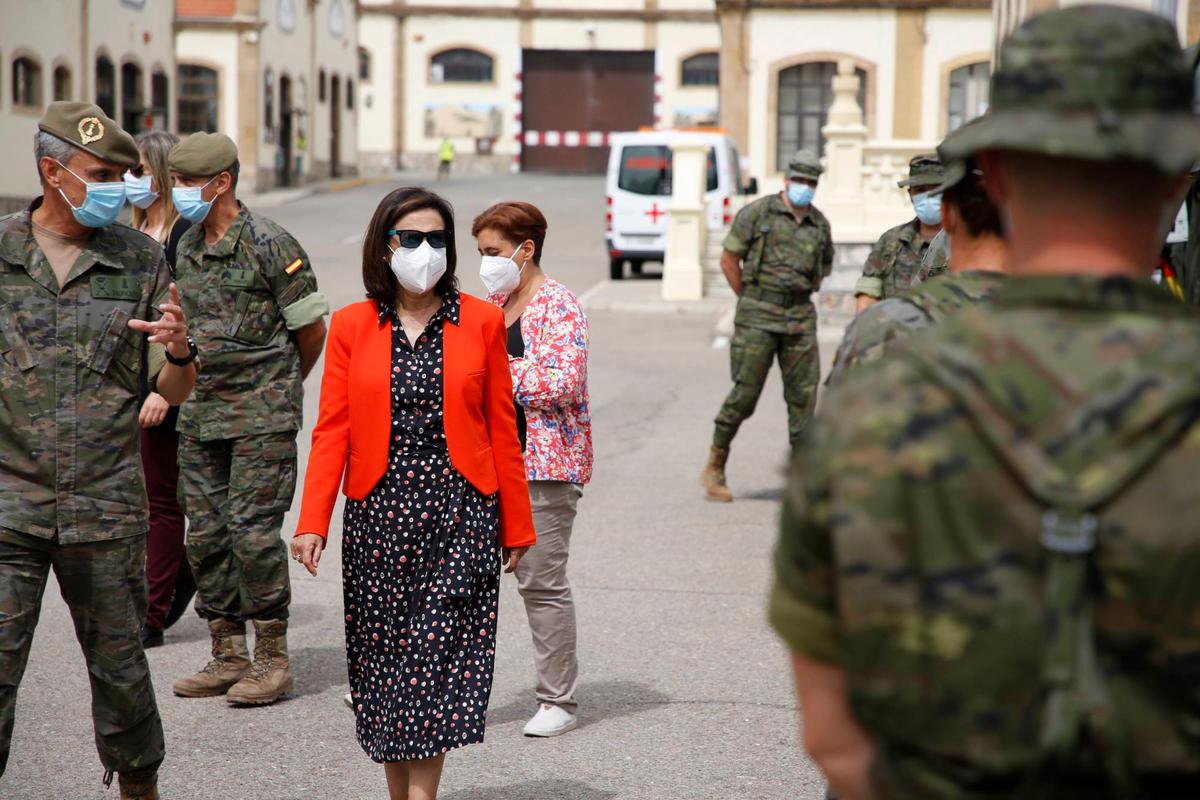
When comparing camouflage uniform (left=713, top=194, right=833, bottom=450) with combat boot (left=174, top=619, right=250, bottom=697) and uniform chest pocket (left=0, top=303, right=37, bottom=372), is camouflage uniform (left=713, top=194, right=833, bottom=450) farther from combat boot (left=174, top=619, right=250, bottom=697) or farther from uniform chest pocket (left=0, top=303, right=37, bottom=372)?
uniform chest pocket (left=0, top=303, right=37, bottom=372)

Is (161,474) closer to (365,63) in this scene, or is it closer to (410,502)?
(410,502)

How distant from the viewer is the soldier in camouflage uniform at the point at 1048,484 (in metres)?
1.73

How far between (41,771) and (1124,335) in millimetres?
4330

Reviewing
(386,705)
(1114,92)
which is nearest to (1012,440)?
(1114,92)

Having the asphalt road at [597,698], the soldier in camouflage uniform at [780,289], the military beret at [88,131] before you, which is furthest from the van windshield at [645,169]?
the military beret at [88,131]

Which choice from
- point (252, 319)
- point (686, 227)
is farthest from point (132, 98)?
point (252, 319)

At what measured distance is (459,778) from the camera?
5.23 metres

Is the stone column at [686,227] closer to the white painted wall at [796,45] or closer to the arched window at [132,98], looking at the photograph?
the white painted wall at [796,45]

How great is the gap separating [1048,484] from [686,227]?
2232cm

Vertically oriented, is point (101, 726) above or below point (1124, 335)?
below

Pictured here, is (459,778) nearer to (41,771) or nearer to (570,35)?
(41,771)

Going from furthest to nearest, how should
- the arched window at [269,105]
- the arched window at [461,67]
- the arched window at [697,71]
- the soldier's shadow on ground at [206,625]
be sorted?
the arched window at [461,67] → the arched window at [697,71] → the arched window at [269,105] → the soldier's shadow on ground at [206,625]

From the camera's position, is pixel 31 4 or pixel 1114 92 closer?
pixel 1114 92

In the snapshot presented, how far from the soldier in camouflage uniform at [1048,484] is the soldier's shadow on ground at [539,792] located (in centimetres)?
327
